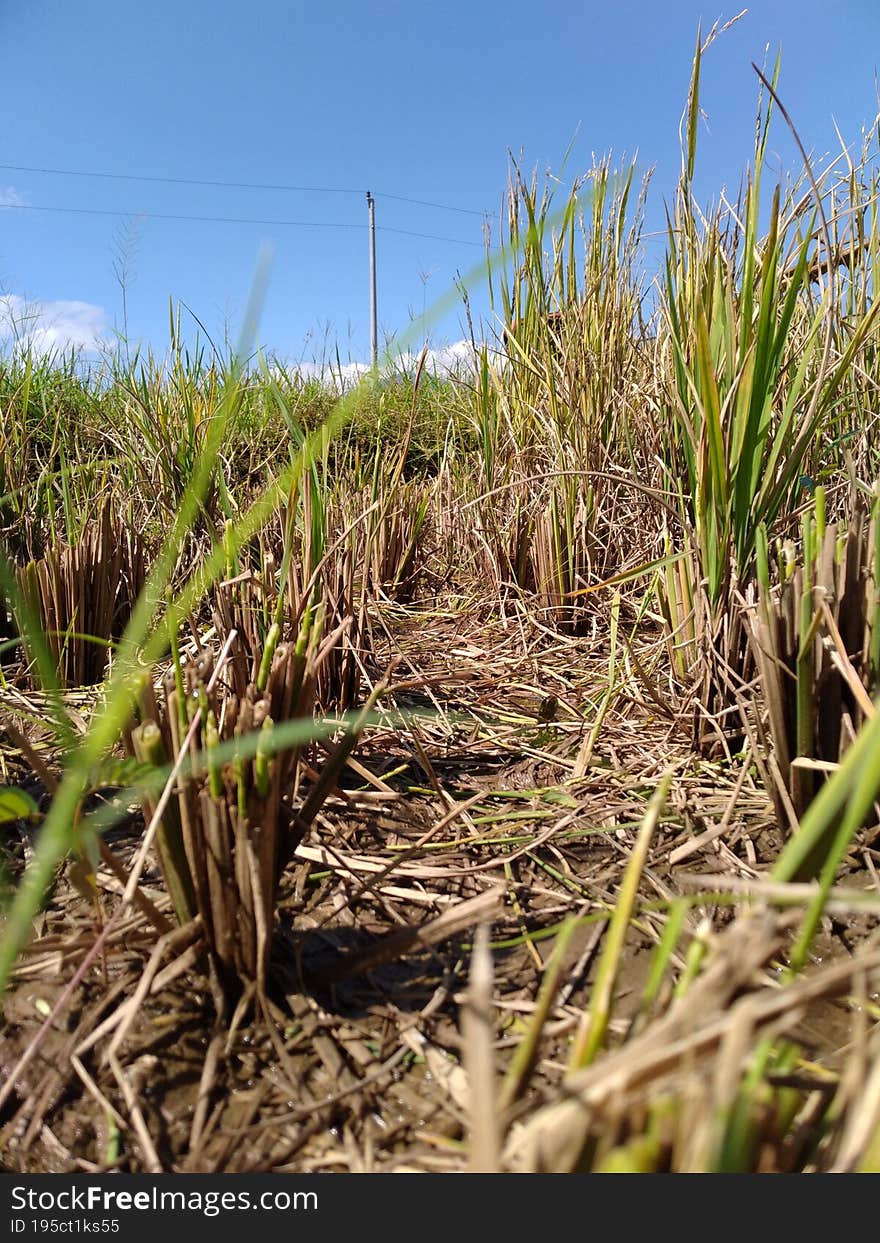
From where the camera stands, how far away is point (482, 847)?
1007mm

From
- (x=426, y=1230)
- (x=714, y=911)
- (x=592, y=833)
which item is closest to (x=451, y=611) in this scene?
(x=592, y=833)

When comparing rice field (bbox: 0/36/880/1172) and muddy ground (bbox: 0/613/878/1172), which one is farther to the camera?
muddy ground (bbox: 0/613/878/1172)

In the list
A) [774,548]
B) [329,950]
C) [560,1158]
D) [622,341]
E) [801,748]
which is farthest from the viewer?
[622,341]

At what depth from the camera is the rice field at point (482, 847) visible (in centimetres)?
37

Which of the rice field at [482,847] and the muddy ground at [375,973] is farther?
the muddy ground at [375,973]

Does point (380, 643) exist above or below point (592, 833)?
above

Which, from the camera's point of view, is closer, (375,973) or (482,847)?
(375,973)

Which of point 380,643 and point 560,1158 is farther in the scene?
point 380,643

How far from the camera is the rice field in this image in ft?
1.21

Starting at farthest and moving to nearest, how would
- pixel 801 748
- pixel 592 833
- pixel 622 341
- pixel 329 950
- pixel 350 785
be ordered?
pixel 622 341
pixel 350 785
pixel 592 833
pixel 801 748
pixel 329 950

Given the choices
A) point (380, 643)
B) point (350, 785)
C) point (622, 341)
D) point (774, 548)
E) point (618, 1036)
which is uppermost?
point (622, 341)

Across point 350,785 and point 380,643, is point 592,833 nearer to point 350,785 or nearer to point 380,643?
point 350,785

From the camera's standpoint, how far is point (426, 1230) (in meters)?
0.40

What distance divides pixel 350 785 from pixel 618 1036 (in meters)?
0.60
